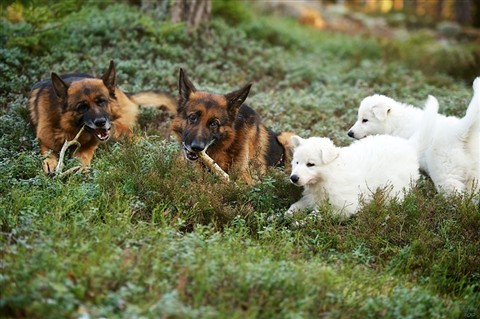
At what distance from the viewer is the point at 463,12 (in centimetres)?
3053

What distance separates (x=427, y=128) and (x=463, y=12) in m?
26.1

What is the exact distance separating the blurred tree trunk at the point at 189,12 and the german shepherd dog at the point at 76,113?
4.94 m

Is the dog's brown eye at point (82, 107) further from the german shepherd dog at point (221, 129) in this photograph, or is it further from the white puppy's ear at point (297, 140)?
the white puppy's ear at point (297, 140)

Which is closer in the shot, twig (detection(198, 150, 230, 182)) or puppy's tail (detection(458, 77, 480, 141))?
puppy's tail (detection(458, 77, 480, 141))

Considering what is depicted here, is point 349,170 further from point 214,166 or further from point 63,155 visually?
point 63,155

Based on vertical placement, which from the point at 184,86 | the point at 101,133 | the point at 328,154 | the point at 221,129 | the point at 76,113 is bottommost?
the point at 101,133

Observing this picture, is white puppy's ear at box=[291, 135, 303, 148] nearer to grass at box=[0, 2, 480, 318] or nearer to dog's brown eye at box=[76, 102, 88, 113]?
grass at box=[0, 2, 480, 318]

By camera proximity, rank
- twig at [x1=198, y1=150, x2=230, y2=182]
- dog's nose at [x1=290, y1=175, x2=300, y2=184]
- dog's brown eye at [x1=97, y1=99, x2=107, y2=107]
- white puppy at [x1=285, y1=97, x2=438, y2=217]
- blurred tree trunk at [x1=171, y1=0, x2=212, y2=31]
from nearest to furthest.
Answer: dog's nose at [x1=290, y1=175, x2=300, y2=184] < white puppy at [x1=285, y1=97, x2=438, y2=217] < twig at [x1=198, y1=150, x2=230, y2=182] < dog's brown eye at [x1=97, y1=99, x2=107, y2=107] < blurred tree trunk at [x1=171, y1=0, x2=212, y2=31]

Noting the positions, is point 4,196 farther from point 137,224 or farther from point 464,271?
point 464,271

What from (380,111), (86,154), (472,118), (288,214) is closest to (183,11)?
(86,154)

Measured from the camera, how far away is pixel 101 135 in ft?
26.8

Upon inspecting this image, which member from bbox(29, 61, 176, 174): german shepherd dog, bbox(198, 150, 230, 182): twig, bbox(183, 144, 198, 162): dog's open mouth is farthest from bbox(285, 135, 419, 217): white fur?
bbox(29, 61, 176, 174): german shepherd dog

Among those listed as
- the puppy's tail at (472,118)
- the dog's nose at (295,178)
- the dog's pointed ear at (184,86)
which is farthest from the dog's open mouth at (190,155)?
the puppy's tail at (472,118)

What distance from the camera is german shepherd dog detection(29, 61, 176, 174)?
26.7 feet
